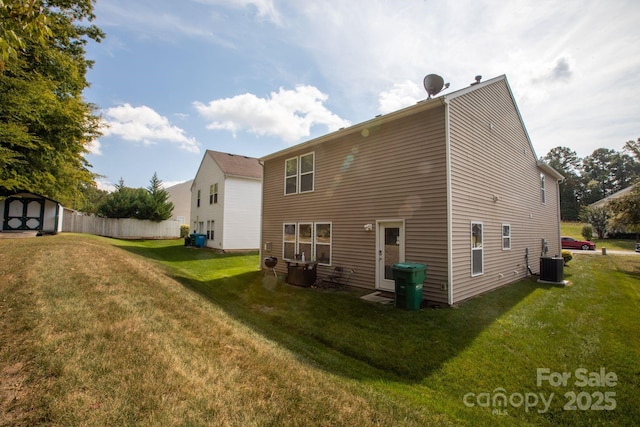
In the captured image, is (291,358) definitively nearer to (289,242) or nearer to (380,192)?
(380,192)

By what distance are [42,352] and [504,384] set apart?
5.91 metres

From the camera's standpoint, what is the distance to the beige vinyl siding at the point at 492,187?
7754 millimetres

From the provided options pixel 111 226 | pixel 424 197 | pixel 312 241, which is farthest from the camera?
pixel 111 226

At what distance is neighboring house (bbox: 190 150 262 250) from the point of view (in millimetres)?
19766

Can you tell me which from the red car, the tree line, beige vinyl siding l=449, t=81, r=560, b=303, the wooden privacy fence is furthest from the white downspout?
the tree line

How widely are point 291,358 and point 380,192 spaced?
19.1ft

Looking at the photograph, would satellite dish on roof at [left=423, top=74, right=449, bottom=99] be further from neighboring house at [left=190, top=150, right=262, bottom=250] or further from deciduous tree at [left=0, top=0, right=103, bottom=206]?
neighboring house at [left=190, top=150, right=262, bottom=250]

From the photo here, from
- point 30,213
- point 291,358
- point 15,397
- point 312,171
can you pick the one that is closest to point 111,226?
point 30,213

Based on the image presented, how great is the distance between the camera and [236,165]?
2170cm

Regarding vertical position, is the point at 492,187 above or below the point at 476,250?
above

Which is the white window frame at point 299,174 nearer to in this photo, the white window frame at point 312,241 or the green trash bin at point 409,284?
the white window frame at point 312,241

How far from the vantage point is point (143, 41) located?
351 inches

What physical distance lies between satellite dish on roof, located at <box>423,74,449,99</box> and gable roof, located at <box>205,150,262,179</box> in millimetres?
13401

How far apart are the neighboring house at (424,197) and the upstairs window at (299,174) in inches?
1.7
